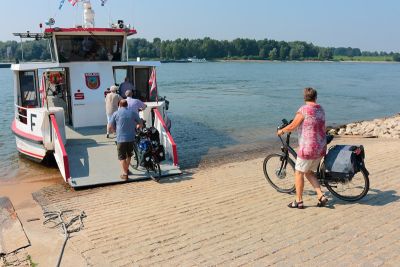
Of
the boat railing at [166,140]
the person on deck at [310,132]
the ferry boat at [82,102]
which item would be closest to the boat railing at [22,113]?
the ferry boat at [82,102]

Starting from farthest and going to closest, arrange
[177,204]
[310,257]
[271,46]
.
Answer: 1. [271,46]
2. [177,204]
3. [310,257]

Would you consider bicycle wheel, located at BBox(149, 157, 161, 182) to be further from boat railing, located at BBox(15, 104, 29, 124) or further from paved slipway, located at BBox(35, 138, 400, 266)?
boat railing, located at BBox(15, 104, 29, 124)

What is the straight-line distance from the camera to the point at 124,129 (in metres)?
8.45

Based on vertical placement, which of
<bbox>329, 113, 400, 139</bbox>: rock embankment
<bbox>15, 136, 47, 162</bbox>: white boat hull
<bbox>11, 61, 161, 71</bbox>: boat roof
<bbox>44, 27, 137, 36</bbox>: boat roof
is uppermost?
<bbox>44, 27, 137, 36</bbox>: boat roof

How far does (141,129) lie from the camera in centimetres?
905

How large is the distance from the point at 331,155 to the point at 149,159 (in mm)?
3970

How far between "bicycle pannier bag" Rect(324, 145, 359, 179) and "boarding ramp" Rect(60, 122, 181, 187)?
3797 millimetres

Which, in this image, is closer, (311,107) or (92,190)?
(311,107)

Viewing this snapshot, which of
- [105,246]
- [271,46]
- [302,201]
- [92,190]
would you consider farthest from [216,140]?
[271,46]

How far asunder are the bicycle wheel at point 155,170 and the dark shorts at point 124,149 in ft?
1.76

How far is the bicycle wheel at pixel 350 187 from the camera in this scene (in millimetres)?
6297

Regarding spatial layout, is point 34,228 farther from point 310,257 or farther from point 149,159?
point 310,257

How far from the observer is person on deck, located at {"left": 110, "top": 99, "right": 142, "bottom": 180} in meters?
8.45

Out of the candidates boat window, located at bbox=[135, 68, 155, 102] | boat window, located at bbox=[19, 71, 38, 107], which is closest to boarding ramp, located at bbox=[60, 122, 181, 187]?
boat window, located at bbox=[19, 71, 38, 107]
